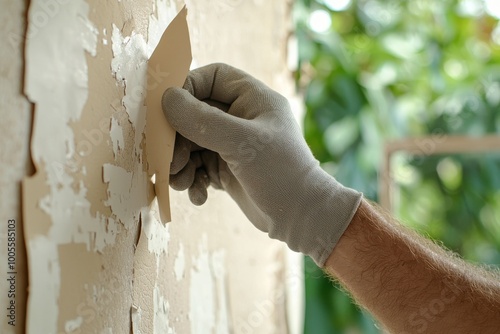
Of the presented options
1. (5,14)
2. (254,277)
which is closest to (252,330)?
(254,277)

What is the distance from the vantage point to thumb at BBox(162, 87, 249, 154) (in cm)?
66

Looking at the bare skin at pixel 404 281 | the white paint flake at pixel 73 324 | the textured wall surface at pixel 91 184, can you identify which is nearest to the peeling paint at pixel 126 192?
the textured wall surface at pixel 91 184

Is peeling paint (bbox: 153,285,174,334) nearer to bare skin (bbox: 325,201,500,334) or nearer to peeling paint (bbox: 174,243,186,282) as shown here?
peeling paint (bbox: 174,243,186,282)

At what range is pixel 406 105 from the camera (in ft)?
7.16

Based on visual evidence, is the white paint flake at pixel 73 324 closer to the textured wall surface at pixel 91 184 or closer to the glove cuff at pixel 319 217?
the textured wall surface at pixel 91 184

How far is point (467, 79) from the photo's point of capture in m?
2.10

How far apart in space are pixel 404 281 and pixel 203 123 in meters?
0.32

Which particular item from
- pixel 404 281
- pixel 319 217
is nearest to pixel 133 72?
pixel 319 217

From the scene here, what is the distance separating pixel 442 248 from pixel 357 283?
19 cm

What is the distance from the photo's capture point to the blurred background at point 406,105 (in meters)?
1.91

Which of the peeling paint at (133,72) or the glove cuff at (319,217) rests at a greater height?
the peeling paint at (133,72)

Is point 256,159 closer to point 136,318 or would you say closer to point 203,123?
point 203,123

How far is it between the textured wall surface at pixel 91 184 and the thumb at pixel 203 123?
0.18 feet

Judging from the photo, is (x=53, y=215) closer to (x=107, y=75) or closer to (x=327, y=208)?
(x=107, y=75)
